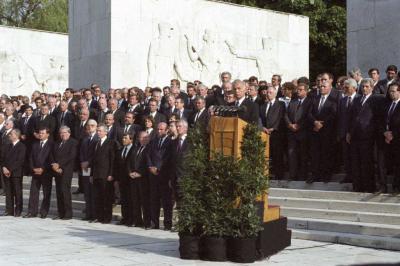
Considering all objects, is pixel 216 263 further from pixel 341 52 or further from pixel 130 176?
pixel 341 52

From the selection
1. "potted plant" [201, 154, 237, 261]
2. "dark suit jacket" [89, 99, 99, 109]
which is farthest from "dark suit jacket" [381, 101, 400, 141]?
"dark suit jacket" [89, 99, 99, 109]

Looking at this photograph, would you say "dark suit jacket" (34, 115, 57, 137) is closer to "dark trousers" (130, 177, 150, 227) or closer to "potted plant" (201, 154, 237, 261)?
"dark trousers" (130, 177, 150, 227)

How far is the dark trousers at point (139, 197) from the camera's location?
39.4 feet

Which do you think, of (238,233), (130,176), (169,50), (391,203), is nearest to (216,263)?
(238,233)

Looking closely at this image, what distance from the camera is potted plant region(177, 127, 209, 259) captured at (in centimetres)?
820

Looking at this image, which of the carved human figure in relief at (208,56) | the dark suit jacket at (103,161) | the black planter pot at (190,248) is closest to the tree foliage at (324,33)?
the carved human figure in relief at (208,56)

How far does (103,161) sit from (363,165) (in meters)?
4.97

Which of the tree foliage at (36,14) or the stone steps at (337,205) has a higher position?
the tree foliage at (36,14)

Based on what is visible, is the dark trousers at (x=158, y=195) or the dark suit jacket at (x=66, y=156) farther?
the dark suit jacket at (x=66, y=156)

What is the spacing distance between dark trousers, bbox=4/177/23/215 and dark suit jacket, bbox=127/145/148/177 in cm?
347

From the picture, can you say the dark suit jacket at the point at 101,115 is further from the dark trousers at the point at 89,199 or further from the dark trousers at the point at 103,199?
the dark trousers at the point at 103,199

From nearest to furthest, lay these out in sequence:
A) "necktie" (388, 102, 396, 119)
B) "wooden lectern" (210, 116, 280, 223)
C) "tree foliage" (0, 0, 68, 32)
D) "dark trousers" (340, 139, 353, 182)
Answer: "wooden lectern" (210, 116, 280, 223)
"necktie" (388, 102, 396, 119)
"dark trousers" (340, 139, 353, 182)
"tree foliage" (0, 0, 68, 32)

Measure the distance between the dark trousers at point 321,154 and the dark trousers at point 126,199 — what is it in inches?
136

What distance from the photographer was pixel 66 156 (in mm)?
13703
